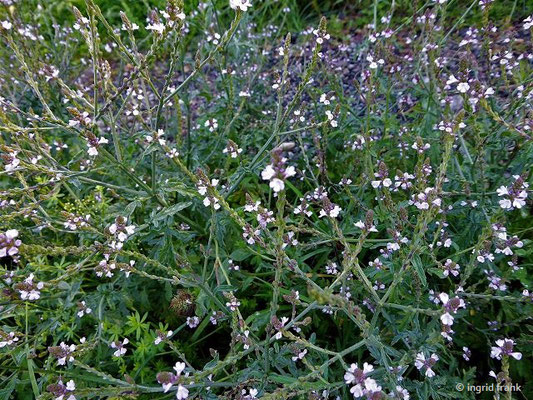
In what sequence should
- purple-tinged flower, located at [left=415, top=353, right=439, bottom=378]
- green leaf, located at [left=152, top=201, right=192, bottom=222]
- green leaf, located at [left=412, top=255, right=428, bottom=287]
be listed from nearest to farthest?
purple-tinged flower, located at [left=415, top=353, right=439, bottom=378]
green leaf, located at [left=412, top=255, right=428, bottom=287]
green leaf, located at [left=152, top=201, right=192, bottom=222]

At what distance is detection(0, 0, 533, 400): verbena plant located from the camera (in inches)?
71.1

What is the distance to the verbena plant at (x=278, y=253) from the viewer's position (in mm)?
1805

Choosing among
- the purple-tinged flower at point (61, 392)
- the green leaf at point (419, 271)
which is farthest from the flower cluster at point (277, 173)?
the purple-tinged flower at point (61, 392)

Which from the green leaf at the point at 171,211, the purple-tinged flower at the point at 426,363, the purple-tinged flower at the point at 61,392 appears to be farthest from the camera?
the green leaf at the point at 171,211

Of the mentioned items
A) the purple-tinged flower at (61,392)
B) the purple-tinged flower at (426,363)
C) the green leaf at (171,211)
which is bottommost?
the purple-tinged flower at (61,392)

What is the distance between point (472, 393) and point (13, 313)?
2.48 m

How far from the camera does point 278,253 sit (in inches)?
64.8

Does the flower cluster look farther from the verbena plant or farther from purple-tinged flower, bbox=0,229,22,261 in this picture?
purple-tinged flower, bbox=0,229,22,261

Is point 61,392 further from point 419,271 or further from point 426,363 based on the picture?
point 419,271

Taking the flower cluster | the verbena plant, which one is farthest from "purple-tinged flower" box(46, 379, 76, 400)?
the flower cluster

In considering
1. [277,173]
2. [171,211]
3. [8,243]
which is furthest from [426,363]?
[8,243]

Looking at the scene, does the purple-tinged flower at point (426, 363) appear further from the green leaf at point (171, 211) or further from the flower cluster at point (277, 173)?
the green leaf at point (171, 211)

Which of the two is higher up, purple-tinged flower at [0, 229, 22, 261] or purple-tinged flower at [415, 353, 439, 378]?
purple-tinged flower at [0, 229, 22, 261]

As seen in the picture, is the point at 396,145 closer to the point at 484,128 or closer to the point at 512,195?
the point at 484,128
